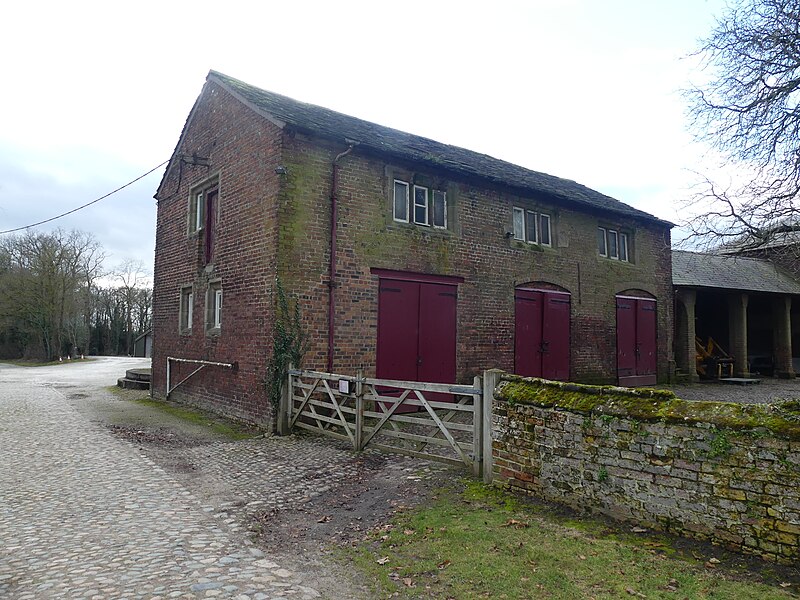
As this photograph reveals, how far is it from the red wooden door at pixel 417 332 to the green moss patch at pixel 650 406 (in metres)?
5.48

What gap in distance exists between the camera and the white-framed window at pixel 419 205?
1242 cm

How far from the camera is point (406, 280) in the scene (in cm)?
1223

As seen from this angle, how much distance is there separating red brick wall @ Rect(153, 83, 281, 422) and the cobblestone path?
325cm

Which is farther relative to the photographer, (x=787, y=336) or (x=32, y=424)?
(x=787, y=336)

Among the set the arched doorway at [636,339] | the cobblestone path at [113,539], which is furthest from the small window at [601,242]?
the cobblestone path at [113,539]

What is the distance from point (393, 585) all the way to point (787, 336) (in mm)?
26030

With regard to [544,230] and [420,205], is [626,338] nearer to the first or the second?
[544,230]

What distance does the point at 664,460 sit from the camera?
15.6 ft

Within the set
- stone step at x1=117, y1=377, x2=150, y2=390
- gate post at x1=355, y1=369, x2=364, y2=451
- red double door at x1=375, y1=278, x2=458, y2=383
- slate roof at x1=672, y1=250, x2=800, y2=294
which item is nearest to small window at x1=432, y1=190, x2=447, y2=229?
red double door at x1=375, y1=278, x2=458, y2=383

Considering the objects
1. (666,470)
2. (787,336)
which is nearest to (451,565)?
(666,470)

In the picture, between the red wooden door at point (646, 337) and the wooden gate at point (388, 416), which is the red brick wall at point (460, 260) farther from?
the wooden gate at point (388, 416)

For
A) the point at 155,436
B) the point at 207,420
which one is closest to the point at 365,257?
the point at 207,420

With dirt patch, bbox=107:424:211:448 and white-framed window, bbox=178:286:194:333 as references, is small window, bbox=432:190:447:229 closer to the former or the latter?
white-framed window, bbox=178:286:194:333

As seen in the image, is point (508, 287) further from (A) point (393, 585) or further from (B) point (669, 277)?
(A) point (393, 585)
